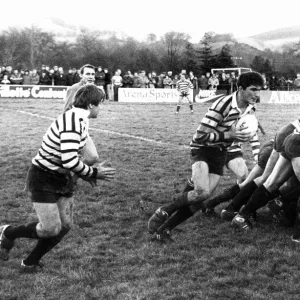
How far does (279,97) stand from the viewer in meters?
32.7

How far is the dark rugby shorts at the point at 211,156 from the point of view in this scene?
18.5 ft

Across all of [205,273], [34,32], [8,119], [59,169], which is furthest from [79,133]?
[34,32]

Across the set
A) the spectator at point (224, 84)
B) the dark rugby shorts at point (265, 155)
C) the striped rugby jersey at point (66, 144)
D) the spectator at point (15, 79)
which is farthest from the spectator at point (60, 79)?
the striped rugby jersey at point (66, 144)

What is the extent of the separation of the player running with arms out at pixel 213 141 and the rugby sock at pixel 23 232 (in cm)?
146

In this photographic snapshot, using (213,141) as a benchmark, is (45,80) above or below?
above

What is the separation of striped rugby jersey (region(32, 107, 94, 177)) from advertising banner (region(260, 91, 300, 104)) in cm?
2886

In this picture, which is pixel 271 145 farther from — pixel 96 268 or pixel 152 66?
pixel 152 66

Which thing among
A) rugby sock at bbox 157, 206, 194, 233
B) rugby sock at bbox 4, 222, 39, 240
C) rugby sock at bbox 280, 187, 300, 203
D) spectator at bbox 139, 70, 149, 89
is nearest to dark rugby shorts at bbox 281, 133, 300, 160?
rugby sock at bbox 280, 187, 300, 203

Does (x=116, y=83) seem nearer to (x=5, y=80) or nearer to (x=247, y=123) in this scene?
(x=5, y=80)

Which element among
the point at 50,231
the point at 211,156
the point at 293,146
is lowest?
the point at 50,231

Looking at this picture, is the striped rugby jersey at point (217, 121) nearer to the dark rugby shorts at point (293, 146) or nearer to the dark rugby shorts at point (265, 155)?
the dark rugby shorts at point (293, 146)

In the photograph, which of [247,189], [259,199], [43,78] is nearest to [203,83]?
[43,78]

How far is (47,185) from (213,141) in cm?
172

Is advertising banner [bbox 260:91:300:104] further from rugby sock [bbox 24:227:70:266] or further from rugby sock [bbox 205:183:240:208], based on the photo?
rugby sock [bbox 24:227:70:266]
